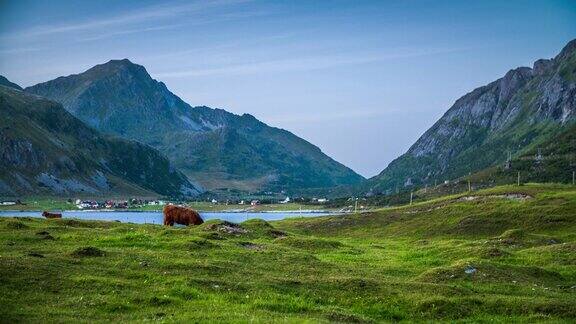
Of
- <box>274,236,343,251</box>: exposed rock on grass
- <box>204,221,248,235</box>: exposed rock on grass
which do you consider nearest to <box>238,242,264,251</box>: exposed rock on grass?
<box>274,236,343,251</box>: exposed rock on grass

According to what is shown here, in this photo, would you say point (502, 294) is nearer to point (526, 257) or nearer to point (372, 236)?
point (526, 257)

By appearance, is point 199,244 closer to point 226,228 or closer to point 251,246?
point 251,246

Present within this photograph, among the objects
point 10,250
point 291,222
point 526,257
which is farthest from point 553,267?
point 291,222

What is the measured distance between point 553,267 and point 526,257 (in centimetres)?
461

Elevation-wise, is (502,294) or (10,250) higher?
(10,250)

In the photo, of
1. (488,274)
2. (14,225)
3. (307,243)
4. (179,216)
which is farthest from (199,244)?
(179,216)

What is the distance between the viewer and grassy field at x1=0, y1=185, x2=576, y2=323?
2827 cm

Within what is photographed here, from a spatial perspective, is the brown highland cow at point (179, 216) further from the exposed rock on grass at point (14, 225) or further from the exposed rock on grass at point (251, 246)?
the exposed rock on grass at point (251, 246)

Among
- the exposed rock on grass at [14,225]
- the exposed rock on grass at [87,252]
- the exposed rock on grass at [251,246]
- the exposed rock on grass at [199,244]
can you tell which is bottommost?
the exposed rock on grass at [251,246]

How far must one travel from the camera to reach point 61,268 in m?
33.4

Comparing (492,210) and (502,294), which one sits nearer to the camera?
(502,294)

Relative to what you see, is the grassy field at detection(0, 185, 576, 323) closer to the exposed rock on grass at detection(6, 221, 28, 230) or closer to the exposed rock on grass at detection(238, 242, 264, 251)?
the exposed rock on grass at detection(6, 221, 28, 230)

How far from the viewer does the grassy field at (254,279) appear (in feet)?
92.7

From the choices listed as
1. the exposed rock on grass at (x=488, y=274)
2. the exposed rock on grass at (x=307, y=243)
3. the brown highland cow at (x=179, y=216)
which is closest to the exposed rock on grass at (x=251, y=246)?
the exposed rock on grass at (x=307, y=243)
